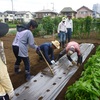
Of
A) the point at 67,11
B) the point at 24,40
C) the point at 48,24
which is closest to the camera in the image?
the point at 24,40

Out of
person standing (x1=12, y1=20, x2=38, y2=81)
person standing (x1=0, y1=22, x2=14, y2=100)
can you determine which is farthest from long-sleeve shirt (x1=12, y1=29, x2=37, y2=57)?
person standing (x1=0, y1=22, x2=14, y2=100)

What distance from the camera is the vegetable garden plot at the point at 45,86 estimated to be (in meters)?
4.52

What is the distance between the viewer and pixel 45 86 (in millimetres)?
5078

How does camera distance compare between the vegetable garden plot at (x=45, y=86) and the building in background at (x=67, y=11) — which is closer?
the vegetable garden plot at (x=45, y=86)

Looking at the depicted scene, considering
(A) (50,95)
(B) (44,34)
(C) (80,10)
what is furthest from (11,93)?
(C) (80,10)

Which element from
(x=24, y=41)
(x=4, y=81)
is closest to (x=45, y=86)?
(x=24, y=41)

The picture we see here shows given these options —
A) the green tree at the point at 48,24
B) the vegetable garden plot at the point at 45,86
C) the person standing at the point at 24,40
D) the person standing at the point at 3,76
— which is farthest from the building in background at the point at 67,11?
the person standing at the point at 3,76

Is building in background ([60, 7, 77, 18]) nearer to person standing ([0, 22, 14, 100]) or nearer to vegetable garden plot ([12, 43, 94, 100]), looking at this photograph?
vegetable garden plot ([12, 43, 94, 100])

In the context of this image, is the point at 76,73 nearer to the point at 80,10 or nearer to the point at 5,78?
the point at 5,78

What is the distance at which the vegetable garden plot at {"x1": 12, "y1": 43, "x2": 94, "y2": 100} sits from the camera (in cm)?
452

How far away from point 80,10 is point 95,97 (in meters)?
65.2

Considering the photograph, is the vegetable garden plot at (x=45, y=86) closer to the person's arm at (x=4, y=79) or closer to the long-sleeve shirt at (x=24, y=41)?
the long-sleeve shirt at (x=24, y=41)

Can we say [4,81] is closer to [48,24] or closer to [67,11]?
[48,24]

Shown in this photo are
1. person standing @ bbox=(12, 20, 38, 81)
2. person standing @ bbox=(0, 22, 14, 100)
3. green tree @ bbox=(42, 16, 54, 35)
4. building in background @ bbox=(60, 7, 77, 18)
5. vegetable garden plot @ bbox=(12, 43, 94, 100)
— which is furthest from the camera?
building in background @ bbox=(60, 7, 77, 18)
